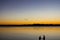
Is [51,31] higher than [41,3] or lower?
lower

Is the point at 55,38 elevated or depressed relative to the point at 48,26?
depressed

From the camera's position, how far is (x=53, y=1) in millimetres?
1560

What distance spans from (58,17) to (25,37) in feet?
2.20

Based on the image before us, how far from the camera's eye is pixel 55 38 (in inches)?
60.9

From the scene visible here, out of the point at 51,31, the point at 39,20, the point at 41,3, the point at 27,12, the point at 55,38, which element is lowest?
the point at 55,38

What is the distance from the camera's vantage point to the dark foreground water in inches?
60.8

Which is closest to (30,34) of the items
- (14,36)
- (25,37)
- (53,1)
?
(25,37)

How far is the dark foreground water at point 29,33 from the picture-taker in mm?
1545

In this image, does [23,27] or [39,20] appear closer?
[39,20]

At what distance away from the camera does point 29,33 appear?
159cm

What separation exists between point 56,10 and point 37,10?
330 mm

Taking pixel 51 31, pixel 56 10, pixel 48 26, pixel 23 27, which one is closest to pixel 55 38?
pixel 51 31

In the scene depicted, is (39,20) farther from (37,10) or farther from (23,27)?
(23,27)

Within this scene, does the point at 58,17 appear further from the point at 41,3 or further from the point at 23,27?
the point at 23,27
